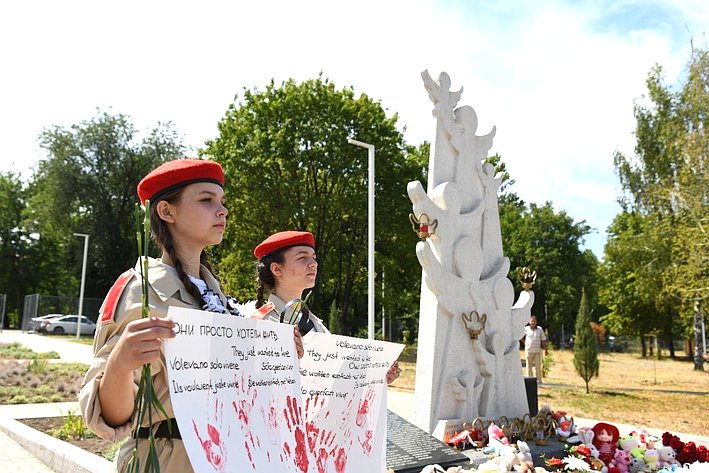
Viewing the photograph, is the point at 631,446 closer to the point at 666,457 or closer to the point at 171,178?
the point at 666,457

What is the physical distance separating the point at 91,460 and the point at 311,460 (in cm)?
451

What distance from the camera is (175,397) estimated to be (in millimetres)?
1685

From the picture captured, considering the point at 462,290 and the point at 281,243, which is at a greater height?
the point at 281,243

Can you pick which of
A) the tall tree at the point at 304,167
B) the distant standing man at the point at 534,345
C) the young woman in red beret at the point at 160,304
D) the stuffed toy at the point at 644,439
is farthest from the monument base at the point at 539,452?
the tall tree at the point at 304,167

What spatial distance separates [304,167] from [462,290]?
61.5 feet

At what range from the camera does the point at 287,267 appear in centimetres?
400

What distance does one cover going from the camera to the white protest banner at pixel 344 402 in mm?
2637

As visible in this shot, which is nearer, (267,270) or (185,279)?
(185,279)

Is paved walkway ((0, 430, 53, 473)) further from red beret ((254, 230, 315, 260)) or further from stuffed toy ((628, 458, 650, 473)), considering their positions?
stuffed toy ((628, 458, 650, 473))

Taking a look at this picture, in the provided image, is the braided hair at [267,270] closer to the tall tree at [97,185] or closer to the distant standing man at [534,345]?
the distant standing man at [534,345]

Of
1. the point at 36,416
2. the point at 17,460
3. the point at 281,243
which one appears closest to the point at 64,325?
the point at 36,416

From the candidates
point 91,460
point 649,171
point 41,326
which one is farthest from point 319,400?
point 41,326

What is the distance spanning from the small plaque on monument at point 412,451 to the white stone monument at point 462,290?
140 cm

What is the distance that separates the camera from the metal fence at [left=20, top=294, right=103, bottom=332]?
3872 centimetres
